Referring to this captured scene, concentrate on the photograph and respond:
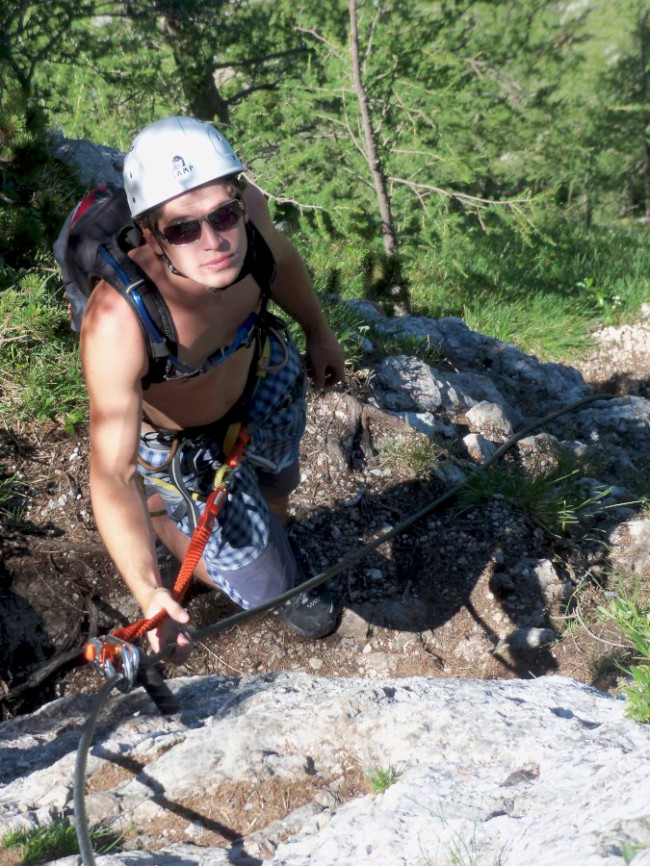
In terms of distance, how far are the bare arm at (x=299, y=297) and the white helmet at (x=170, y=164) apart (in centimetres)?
45

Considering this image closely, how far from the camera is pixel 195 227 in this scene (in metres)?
2.46

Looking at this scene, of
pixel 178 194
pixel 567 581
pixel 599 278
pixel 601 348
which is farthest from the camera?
pixel 599 278

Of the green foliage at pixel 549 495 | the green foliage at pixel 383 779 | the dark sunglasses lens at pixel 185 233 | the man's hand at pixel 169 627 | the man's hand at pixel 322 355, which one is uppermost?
the dark sunglasses lens at pixel 185 233

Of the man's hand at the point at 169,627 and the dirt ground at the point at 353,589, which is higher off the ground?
the man's hand at the point at 169,627

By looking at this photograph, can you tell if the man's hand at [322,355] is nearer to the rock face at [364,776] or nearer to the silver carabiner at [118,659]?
the rock face at [364,776]

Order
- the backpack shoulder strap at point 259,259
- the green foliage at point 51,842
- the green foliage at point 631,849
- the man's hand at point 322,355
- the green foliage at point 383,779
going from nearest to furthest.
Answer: the green foliage at point 631,849
the green foliage at point 51,842
the green foliage at point 383,779
the backpack shoulder strap at point 259,259
the man's hand at point 322,355

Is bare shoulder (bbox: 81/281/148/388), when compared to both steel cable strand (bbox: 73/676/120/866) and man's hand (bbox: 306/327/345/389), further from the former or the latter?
man's hand (bbox: 306/327/345/389)

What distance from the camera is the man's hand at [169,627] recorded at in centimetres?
215

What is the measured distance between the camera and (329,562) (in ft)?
13.5

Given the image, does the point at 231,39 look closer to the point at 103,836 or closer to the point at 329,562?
the point at 329,562

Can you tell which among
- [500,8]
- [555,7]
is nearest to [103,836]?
[500,8]

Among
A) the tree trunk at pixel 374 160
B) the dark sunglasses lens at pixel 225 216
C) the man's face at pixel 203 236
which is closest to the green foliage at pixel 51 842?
the man's face at pixel 203 236

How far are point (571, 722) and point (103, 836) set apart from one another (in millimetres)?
1188

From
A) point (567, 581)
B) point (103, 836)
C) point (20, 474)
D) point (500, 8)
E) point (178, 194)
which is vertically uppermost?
point (500, 8)
